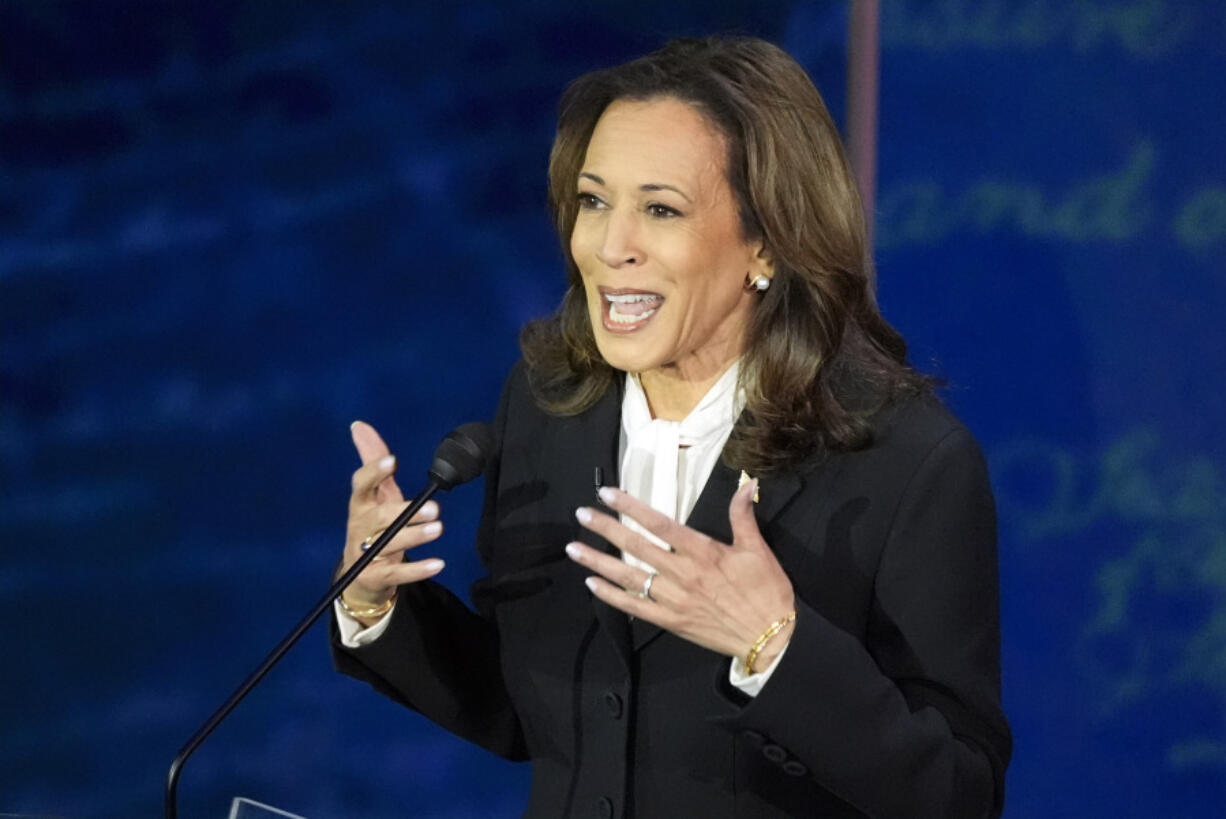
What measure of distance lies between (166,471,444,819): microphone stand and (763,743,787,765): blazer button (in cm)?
39

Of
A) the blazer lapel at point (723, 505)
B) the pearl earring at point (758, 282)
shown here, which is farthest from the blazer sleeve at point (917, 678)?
the pearl earring at point (758, 282)

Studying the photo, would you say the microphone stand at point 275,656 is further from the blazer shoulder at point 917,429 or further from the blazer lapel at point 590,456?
the blazer shoulder at point 917,429

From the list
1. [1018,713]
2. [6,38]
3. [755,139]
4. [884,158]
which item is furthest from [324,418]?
[755,139]

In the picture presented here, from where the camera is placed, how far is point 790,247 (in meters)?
1.74

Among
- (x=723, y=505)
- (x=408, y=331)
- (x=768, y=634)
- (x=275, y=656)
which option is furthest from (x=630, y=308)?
(x=408, y=331)

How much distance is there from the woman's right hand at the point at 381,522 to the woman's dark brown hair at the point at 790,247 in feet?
1.14

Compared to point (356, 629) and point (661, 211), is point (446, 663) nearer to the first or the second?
point (356, 629)

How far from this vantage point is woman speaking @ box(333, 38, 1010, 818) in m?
1.52

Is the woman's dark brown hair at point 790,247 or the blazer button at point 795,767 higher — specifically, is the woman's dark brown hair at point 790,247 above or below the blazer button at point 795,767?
above

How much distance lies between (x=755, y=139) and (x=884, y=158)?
1.17 m

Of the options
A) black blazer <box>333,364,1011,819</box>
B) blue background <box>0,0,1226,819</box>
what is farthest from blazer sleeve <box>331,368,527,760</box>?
blue background <box>0,0,1226,819</box>

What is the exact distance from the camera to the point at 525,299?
3121mm

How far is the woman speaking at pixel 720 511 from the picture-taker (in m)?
1.52

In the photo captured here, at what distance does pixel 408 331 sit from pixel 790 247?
150 cm
